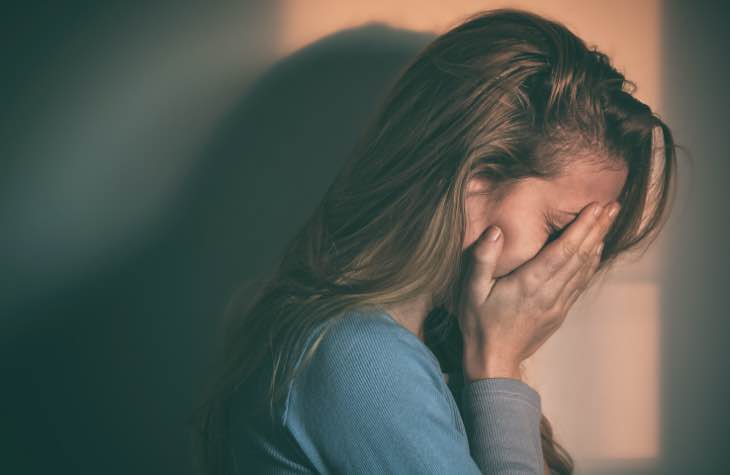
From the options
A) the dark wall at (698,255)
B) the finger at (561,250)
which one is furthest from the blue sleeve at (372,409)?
the dark wall at (698,255)

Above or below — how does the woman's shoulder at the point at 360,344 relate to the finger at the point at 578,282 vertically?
above

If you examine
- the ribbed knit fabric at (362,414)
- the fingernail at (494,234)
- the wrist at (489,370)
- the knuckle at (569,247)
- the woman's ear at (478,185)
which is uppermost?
the woman's ear at (478,185)

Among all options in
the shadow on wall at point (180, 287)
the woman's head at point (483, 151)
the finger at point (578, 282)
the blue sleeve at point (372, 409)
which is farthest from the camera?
the shadow on wall at point (180, 287)

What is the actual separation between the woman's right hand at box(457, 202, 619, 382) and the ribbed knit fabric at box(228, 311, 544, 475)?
0.40ft

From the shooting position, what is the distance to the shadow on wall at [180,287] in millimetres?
860

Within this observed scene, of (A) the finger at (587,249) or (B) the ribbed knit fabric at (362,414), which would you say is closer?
(B) the ribbed knit fabric at (362,414)

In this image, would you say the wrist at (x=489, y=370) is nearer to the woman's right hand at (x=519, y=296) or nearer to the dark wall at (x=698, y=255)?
the woman's right hand at (x=519, y=296)

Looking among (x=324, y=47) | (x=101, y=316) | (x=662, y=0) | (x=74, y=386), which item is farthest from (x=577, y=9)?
(x=74, y=386)

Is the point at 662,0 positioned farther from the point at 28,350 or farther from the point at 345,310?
the point at 28,350

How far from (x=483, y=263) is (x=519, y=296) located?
0.08 m

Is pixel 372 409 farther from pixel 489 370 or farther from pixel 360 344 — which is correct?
pixel 489 370

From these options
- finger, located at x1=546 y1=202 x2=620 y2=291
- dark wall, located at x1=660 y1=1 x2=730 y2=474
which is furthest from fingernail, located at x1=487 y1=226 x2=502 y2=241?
dark wall, located at x1=660 y1=1 x2=730 y2=474

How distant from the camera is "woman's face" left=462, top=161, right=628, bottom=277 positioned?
26.4 inches

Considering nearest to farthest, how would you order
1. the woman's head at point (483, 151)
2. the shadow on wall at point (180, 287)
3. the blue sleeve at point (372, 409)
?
the blue sleeve at point (372, 409)
the woman's head at point (483, 151)
the shadow on wall at point (180, 287)
